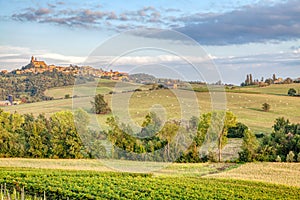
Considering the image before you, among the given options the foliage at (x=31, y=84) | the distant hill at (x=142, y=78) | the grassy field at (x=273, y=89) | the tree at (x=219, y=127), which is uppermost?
the foliage at (x=31, y=84)

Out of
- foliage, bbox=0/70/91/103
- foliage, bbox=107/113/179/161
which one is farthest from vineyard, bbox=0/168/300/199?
foliage, bbox=0/70/91/103

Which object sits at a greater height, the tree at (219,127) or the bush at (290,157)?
the tree at (219,127)

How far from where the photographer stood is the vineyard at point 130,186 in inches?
637

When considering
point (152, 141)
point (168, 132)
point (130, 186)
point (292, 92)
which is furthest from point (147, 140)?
point (292, 92)

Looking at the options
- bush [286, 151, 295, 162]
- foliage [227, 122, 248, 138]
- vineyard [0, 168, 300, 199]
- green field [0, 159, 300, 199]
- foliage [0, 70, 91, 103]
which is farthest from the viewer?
foliage [0, 70, 91, 103]

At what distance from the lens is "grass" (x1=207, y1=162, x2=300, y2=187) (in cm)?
2060

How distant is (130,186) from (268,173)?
8.40 meters

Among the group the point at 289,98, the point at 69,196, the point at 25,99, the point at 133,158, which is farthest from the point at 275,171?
the point at 25,99

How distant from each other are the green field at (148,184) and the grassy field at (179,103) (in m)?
3.83

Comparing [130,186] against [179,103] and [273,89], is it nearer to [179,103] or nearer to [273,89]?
[179,103]

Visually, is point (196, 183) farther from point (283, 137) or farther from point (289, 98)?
point (289, 98)

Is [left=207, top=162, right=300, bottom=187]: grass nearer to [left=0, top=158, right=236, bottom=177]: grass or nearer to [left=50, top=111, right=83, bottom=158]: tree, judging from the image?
[left=0, top=158, right=236, bottom=177]: grass

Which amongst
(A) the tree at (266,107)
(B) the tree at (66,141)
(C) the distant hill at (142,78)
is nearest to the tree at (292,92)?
(A) the tree at (266,107)

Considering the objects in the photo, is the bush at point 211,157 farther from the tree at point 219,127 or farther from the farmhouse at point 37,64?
the farmhouse at point 37,64
